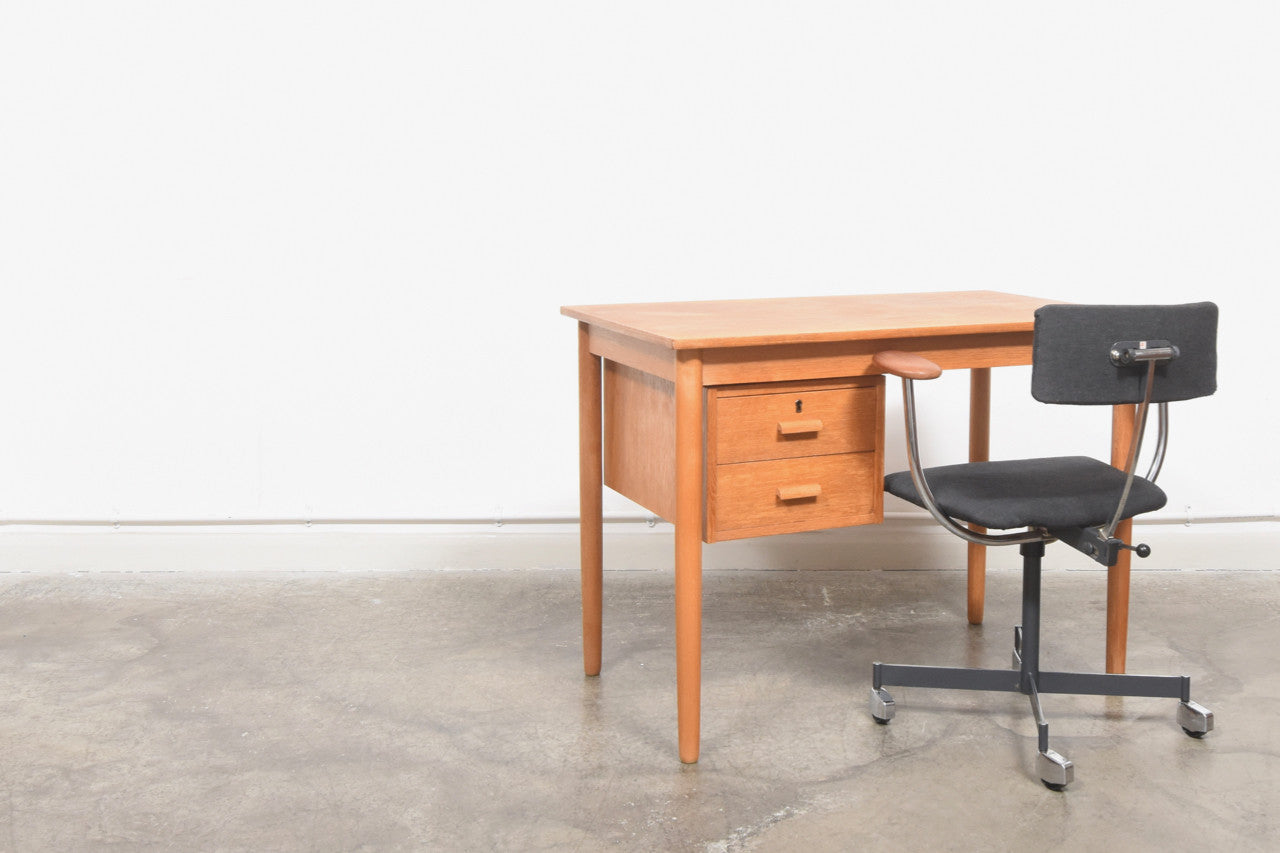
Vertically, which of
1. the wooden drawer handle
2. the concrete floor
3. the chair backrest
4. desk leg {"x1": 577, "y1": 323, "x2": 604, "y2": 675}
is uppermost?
the chair backrest

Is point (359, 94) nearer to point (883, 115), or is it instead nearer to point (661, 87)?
point (661, 87)

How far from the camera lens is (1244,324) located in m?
3.97

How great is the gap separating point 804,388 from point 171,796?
1507 millimetres

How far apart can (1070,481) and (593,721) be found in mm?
1177

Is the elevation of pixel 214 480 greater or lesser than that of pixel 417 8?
lesser

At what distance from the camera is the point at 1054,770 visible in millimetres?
2496

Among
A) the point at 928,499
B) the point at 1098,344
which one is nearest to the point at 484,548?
the point at 928,499

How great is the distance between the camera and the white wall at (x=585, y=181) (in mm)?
3895

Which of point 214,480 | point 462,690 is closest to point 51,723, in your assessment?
point 462,690

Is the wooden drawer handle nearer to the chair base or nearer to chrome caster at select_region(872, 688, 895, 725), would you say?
the chair base

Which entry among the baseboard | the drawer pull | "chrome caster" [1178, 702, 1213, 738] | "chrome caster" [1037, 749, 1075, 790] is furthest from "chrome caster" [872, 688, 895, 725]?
the baseboard

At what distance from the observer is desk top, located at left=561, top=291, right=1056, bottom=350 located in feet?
8.30

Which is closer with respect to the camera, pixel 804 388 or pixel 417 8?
pixel 804 388

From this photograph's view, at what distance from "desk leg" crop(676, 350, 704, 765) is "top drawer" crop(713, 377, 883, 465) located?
0.07m
